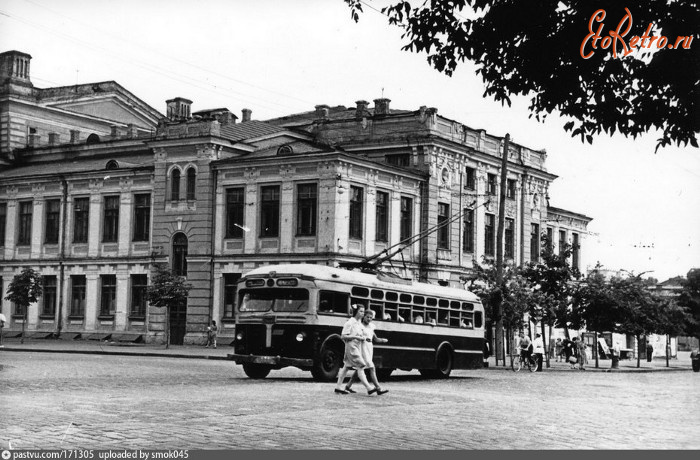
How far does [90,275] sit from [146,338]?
5.35 m

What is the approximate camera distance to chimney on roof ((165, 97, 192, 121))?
2146 inches

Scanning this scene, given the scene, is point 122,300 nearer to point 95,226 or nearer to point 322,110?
point 95,226

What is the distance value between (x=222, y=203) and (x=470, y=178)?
13.8m

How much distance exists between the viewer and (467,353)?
92.4 ft

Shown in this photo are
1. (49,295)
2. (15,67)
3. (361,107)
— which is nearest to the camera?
(49,295)

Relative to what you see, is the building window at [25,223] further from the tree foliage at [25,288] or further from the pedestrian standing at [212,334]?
the pedestrian standing at [212,334]

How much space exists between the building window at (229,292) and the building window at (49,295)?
11.1 metres

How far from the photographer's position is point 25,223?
2063 inches

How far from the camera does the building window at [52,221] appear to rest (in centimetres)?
5109

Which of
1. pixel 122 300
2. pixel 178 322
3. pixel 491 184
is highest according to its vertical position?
pixel 491 184

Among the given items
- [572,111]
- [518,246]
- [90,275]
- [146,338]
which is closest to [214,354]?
[146,338]

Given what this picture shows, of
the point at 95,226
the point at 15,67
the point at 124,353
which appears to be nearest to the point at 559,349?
the point at 124,353

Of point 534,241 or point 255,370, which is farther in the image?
point 534,241

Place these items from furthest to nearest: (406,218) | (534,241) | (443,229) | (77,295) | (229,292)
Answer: (534,241)
(77,295)
(443,229)
(406,218)
(229,292)
